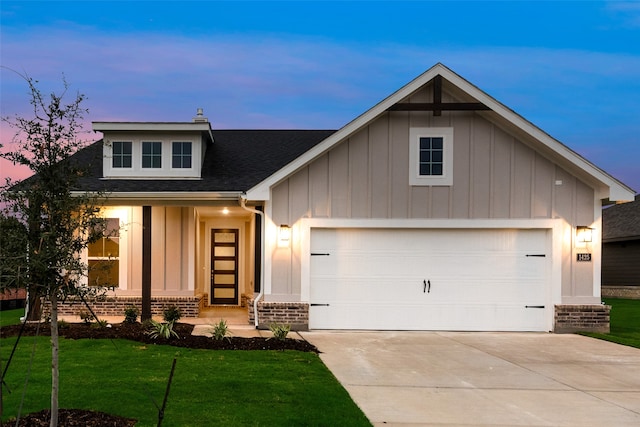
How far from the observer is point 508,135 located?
11.1 m

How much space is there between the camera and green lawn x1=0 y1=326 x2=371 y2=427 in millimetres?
5184

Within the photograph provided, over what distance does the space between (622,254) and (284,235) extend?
1880cm

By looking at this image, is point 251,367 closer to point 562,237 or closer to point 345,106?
point 562,237

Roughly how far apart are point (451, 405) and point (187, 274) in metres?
8.58

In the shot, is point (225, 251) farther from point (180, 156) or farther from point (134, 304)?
point (180, 156)

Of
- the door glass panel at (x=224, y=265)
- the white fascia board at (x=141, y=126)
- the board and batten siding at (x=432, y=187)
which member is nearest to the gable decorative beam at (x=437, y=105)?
the board and batten siding at (x=432, y=187)

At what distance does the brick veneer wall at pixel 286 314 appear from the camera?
10938 millimetres

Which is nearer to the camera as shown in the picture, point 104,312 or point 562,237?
point 562,237

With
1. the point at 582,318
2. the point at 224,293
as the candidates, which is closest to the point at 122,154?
the point at 224,293

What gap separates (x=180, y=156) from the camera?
13.2 meters

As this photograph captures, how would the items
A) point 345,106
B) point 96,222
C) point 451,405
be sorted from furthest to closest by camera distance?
point 345,106 < point 451,405 < point 96,222

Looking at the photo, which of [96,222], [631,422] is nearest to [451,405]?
[631,422]

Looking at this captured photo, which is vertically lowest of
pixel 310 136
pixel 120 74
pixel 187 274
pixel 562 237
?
pixel 187 274

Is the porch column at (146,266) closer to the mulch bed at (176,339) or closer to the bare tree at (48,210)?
the mulch bed at (176,339)
